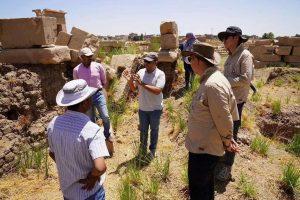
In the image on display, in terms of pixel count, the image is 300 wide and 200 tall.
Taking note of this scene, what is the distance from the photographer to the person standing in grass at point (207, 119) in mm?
3002

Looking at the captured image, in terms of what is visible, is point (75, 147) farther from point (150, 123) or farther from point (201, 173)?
point (150, 123)

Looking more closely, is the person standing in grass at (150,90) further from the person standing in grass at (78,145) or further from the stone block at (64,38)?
the stone block at (64,38)

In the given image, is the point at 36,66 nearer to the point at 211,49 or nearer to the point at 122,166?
the point at 122,166

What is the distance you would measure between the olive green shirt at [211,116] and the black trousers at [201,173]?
0.09 m

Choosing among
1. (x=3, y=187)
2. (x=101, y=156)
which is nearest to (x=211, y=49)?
(x=101, y=156)

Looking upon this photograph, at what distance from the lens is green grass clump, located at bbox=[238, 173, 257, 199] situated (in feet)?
13.7

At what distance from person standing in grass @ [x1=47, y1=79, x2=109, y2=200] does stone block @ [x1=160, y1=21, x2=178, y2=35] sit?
21.5ft

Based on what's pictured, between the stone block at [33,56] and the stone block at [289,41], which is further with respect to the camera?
the stone block at [289,41]

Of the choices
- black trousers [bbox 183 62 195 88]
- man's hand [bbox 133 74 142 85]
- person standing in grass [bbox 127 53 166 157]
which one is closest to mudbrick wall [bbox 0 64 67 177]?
person standing in grass [bbox 127 53 166 157]

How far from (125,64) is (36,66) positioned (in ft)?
9.99

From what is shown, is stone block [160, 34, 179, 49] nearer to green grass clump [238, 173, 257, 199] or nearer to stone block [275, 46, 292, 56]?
green grass clump [238, 173, 257, 199]

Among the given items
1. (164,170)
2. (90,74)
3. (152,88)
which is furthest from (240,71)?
(90,74)

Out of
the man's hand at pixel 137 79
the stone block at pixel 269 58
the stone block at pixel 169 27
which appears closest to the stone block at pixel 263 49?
the stone block at pixel 269 58

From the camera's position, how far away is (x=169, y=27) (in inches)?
344
